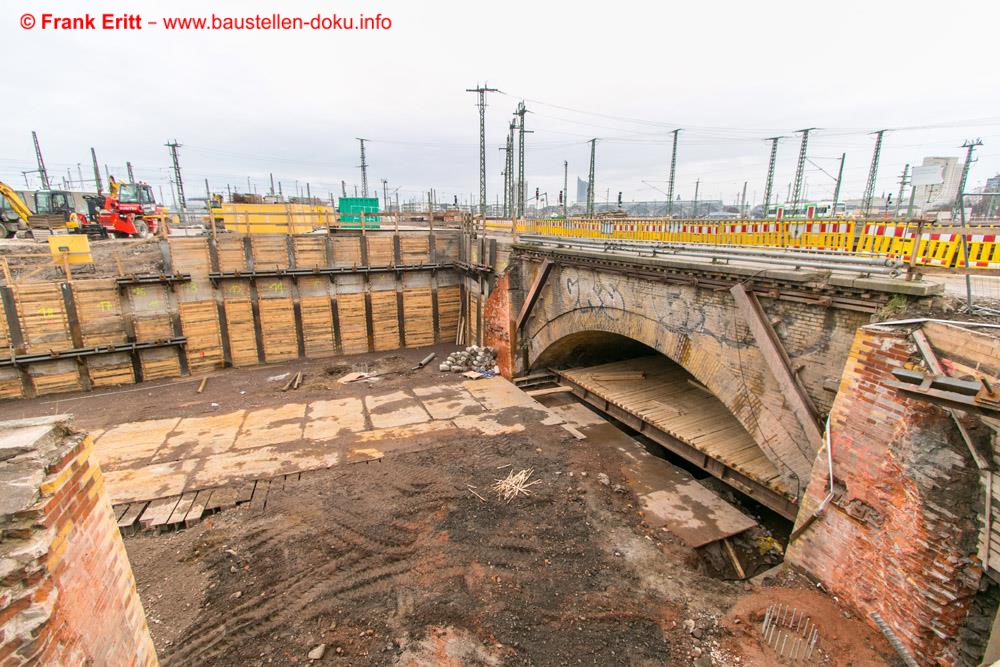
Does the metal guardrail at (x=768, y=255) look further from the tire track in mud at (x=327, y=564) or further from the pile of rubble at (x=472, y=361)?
the tire track in mud at (x=327, y=564)

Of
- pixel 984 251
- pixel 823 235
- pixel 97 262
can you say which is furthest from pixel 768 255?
pixel 97 262

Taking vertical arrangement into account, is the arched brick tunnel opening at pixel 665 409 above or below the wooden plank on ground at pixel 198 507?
above

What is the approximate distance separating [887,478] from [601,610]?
395 cm

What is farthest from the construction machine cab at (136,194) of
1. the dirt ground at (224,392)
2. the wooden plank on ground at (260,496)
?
the wooden plank on ground at (260,496)

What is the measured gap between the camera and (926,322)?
17.5 ft

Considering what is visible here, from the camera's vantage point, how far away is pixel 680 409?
11.7 m

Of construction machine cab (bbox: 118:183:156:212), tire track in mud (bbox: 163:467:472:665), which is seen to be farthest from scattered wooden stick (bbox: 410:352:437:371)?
construction machine cab (bbox: 118:183:156:212)

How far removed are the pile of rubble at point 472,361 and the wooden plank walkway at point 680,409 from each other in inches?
127

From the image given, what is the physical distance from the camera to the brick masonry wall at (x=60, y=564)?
271cm

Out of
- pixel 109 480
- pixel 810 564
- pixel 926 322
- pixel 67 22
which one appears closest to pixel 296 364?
pixel 109 480

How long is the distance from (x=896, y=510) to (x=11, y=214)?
4059 centimetres

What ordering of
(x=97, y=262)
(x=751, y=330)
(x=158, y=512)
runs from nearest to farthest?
(x=751, y=330) → (x=158, y=512) → (x=97, y=262)

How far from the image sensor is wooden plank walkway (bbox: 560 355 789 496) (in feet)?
29.6

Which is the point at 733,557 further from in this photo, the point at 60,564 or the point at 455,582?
the point at 60,564
